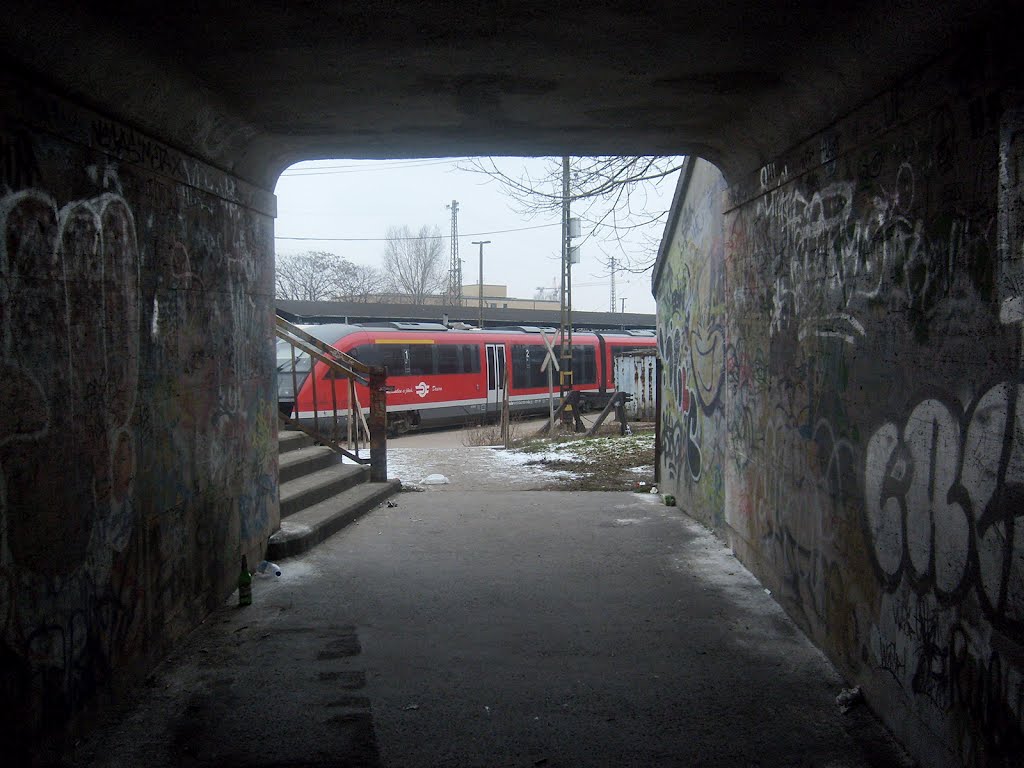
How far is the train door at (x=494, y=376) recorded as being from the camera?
22.6 meters

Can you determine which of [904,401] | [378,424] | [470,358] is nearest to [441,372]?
[470,358]

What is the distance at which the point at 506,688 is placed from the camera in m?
4.30

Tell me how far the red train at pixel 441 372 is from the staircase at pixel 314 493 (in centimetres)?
722

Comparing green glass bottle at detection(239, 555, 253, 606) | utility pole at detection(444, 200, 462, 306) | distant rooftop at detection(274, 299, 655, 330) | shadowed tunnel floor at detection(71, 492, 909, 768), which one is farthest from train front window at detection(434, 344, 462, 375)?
utility pole at detection(444, 200, 462, 306)

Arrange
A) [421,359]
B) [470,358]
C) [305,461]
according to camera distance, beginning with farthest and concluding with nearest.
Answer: [470,358], [421,359], [305,461]

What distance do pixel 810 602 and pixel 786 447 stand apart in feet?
3.23

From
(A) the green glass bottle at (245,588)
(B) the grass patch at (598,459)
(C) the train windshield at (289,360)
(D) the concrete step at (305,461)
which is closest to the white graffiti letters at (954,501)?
(A) the green glass bottle at (245,588)

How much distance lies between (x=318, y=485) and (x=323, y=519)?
2.89 ft

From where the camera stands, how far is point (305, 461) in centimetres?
869

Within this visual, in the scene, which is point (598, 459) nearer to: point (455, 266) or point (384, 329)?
point (384, 329)

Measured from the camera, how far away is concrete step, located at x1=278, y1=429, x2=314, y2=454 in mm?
8969

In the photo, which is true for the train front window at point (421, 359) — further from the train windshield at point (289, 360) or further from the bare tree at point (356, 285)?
the bare tree at point (356, 285)

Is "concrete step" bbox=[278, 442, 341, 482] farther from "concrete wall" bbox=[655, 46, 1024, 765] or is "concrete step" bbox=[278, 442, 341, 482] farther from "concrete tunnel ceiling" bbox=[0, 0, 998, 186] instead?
"concrete wall" bbox=[655, 46, 1024, 765]

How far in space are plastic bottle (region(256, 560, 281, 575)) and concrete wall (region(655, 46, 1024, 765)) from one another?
3.66 meters
